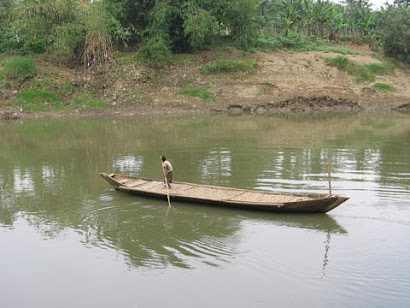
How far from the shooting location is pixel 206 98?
125 ft

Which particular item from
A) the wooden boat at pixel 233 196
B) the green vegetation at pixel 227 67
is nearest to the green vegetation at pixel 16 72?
the green vegetation at pixel 227 67

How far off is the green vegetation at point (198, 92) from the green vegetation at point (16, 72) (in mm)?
10738

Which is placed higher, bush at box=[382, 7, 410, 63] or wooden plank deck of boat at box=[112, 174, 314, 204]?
bush at box=[382, 7, 410, 63]

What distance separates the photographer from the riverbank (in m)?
36.8

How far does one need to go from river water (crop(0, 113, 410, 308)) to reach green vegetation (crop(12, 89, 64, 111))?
12.4m

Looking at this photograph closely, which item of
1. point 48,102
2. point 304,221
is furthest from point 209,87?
point 304,221

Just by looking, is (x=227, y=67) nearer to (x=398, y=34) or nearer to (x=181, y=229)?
(x=398, y=34)

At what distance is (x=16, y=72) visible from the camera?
37.9 meters

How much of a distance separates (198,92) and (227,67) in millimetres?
3572

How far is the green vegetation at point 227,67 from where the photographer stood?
40.2 m

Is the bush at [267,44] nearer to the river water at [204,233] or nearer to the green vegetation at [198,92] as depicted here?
the green vegetation at [198,92]

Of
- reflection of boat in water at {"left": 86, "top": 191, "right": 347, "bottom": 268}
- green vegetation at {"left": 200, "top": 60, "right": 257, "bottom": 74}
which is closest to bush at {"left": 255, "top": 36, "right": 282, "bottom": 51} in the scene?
green vegetation at {"left": 200, "top": 60, "right": 257, "bottom": 74}

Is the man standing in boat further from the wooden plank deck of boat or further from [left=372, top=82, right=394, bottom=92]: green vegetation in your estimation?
[left=372, top=82, right=394, bottom=92]: green vegetation

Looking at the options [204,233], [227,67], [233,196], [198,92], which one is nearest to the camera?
[204,233]
